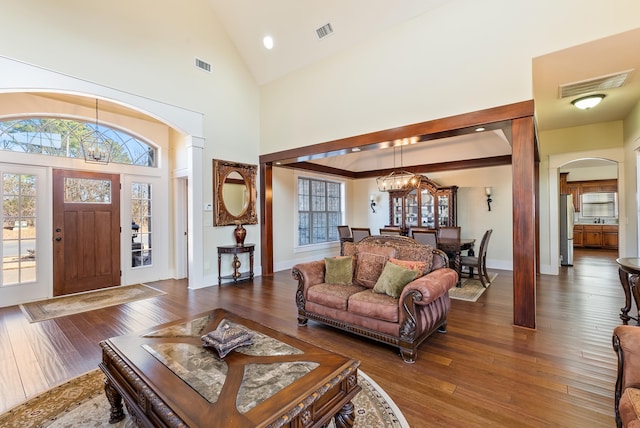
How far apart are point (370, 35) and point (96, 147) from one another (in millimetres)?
5139

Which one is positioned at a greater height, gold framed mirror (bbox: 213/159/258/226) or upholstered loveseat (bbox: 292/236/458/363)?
gold framed mirror (bbox: 213/159/258/226)

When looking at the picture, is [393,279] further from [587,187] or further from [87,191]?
[587,187]

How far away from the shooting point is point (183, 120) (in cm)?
507

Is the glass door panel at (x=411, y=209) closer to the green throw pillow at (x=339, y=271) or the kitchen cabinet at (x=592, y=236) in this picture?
Result: the green throw pillow at (x=339, y=271)

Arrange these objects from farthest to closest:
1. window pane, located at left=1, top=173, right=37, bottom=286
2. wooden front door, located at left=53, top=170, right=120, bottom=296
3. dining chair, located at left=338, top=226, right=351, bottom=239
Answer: dining chair, located at left=338, top=226, right=351, bottom=239, wooden front door, located at left=53, top=170, right=120, bottom=296, window pane, located at left=1, top=173, right=37, bottom=286

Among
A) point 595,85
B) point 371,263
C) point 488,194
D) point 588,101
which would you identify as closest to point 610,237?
point 488,194

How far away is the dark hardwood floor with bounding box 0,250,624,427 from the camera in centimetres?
197

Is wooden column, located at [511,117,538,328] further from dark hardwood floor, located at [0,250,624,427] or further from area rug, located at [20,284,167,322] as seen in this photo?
area rug, located at [20,284,167,322]

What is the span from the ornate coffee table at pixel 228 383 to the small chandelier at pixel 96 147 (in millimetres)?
4287

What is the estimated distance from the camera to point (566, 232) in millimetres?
7180

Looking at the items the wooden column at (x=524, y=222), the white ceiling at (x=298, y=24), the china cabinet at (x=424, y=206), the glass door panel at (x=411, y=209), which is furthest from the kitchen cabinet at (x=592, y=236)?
the white ceiling at (x=298, y=24)

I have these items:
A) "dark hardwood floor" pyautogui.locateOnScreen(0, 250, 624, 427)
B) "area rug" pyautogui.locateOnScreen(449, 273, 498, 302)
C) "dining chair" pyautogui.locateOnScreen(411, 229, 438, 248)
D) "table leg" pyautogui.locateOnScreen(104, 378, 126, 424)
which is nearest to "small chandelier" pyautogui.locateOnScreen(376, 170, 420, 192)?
"dining chair" pyautogui.locateOnScreen(411, 229, 438, 248)

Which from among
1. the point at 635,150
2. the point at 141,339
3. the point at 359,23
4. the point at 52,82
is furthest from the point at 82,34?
the point at 635,150

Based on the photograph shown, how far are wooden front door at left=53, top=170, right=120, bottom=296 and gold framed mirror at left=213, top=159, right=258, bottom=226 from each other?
1809mm
